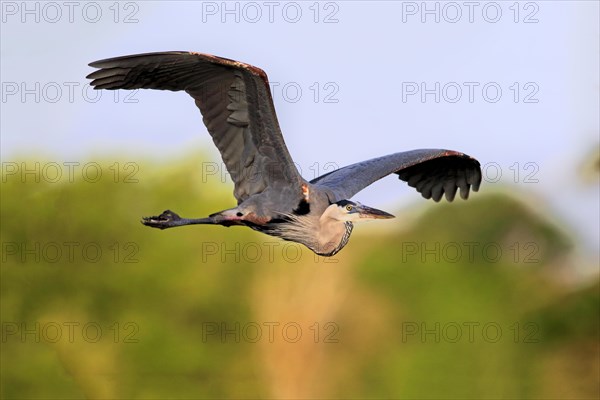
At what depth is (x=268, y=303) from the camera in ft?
86.4

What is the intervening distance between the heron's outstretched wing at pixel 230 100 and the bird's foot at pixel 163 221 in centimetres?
61

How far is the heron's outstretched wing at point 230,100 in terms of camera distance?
9.90m

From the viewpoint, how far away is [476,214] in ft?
90.4

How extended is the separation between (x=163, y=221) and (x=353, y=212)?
5.64 feet

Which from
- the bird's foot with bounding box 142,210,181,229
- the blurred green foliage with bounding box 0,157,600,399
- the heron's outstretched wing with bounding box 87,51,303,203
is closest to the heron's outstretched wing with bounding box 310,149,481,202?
the heron's outstretched wing with bounding box 87,51,303,203

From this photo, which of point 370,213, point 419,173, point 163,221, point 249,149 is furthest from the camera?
point 419,173

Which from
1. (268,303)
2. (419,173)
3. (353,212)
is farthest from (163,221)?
(268,303)

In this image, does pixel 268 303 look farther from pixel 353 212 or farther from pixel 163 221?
pixel 353 212

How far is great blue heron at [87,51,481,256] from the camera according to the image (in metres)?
9.95

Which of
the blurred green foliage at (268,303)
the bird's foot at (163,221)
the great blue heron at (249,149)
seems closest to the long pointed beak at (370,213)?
the great blue heron at (249,149)

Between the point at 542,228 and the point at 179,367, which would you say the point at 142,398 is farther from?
the point at 542,228

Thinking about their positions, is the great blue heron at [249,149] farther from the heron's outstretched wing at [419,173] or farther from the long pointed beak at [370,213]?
the heron's outstretched wing at [419,173]

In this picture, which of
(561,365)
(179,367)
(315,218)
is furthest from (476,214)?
(315,218)

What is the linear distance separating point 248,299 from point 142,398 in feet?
10.5
